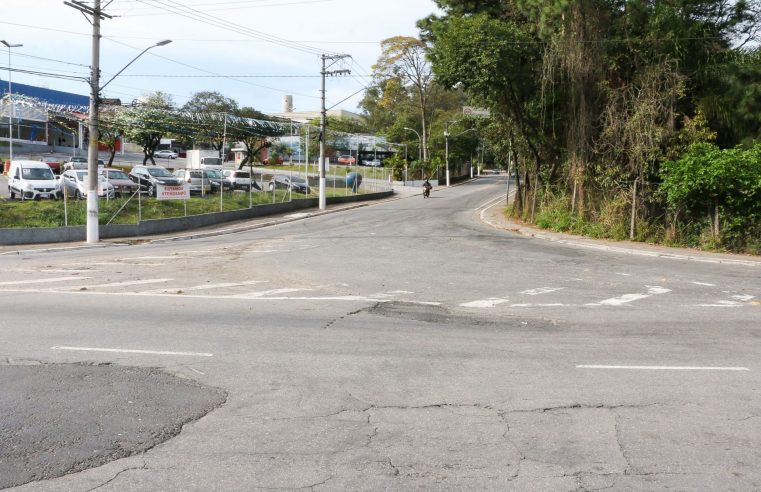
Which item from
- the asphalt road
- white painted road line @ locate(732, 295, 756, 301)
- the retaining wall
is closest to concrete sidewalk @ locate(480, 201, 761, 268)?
the asphalt road

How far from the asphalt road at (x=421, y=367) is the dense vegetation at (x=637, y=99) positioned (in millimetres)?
6542

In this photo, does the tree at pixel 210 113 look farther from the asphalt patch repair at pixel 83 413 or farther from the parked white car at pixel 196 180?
the asphalt patch repair at pixel 83 413

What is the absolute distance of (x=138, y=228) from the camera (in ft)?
93.9

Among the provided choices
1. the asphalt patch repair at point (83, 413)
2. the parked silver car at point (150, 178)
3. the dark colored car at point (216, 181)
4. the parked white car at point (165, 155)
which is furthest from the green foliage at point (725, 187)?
the parked white car at point (165, 155)

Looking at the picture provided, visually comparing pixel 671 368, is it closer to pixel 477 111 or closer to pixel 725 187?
pixel 725 187

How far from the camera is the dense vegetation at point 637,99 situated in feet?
73.8

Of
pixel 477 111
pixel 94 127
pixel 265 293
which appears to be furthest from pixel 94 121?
pixel 477 111

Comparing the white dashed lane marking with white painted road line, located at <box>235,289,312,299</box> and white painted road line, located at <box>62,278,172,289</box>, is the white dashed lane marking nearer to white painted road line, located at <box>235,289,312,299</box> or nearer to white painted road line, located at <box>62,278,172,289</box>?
white painted road line, located at <box>235,289,312,299</box>

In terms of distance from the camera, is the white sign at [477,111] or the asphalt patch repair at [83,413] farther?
the white sign at [477,111]

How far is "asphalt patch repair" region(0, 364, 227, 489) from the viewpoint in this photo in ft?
15.9

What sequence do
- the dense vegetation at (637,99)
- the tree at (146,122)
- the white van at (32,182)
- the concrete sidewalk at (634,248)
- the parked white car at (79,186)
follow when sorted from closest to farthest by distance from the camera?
the concrete sidewalk at (634,248) → the dense vegetation at (637,99) → the white van at (32,182) → the parked white car at (79,186) → the tree at (146,122)

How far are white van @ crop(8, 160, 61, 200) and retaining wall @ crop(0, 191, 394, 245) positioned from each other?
5137 millimetres

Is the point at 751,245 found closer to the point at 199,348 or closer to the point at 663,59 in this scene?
the point at 663,59

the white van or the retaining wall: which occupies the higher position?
the white van
